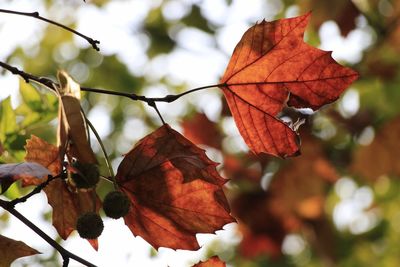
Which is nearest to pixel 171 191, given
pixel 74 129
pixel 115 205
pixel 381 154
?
pixel 115 205

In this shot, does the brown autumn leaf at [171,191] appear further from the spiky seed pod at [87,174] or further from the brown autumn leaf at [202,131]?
the brown autumn leaf at [202,131]

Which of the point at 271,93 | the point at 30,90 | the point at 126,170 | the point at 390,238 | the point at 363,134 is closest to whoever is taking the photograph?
the point at 126,170

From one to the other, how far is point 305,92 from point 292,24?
12 cm

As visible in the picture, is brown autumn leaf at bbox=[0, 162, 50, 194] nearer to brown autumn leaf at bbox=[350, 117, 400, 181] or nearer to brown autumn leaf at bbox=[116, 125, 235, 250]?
brown autumn leaf at bbox=[116, 125, 235, 250]

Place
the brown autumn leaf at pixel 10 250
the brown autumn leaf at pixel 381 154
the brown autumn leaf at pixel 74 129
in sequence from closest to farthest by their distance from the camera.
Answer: the brown autumn leaf at pixel 74 129 < the brown autumn leaf at pixel 10 250 < the brown autumn leaf at pixel 381 154

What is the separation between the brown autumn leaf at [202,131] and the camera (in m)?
3.35

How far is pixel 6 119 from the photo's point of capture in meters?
1.61

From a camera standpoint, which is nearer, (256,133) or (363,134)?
(256,133)

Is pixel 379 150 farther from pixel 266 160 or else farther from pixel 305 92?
pixel 305 92

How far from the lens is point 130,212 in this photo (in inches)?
Result: 46.5

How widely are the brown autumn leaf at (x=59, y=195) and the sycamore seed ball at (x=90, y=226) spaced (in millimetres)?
56

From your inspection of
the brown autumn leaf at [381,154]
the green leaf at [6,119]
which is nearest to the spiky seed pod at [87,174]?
the green leaf at [6,119]

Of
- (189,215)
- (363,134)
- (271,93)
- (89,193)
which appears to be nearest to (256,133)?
(271,93)

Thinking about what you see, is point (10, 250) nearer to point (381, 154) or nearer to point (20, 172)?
point (20, 172)
